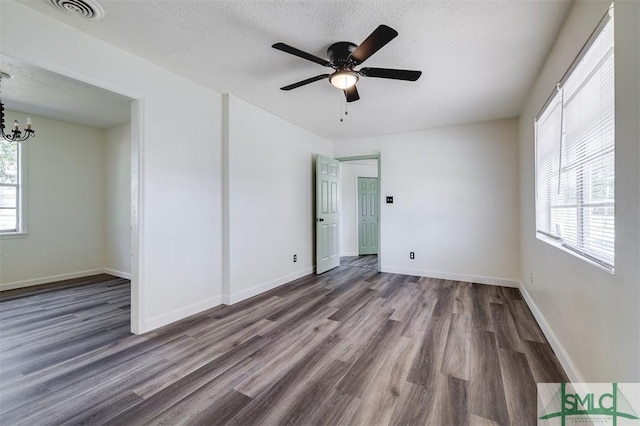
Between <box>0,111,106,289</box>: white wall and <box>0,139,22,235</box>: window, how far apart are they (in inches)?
4.0

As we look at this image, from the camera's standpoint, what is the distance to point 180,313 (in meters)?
2.82

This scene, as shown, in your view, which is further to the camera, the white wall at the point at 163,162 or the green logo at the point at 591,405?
the white wall at the point at 163,162

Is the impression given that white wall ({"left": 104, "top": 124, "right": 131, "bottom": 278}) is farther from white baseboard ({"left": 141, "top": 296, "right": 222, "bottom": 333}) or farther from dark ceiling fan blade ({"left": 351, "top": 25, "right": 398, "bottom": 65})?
dark ceiling fan blade ({"left": 351, "top": 25, "right": 398, "bottom": 65})

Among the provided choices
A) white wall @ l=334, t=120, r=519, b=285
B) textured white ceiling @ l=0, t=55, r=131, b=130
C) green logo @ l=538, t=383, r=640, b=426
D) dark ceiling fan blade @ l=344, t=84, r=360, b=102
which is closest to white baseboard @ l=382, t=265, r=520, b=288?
white wall @ l=334, t=120, r=519, b=285

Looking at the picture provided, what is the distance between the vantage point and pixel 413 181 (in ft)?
15.4

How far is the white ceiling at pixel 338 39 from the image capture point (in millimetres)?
1819

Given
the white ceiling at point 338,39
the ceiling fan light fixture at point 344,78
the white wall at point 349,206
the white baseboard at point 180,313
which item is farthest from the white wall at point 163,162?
the white wall at point 349,206

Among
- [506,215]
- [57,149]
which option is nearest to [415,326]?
[506,215]

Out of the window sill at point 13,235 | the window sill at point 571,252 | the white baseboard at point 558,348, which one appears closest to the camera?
the window sill at point 571,252

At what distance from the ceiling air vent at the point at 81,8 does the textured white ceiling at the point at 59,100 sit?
20.6 inches

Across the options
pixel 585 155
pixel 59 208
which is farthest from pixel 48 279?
pixel 585 155

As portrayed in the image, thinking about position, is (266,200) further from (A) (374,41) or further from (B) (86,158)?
(B) (86,158)

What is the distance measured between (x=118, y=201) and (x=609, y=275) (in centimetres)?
617

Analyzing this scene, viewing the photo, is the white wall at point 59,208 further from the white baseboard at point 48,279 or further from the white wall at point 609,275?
the white wall at point 609,275
